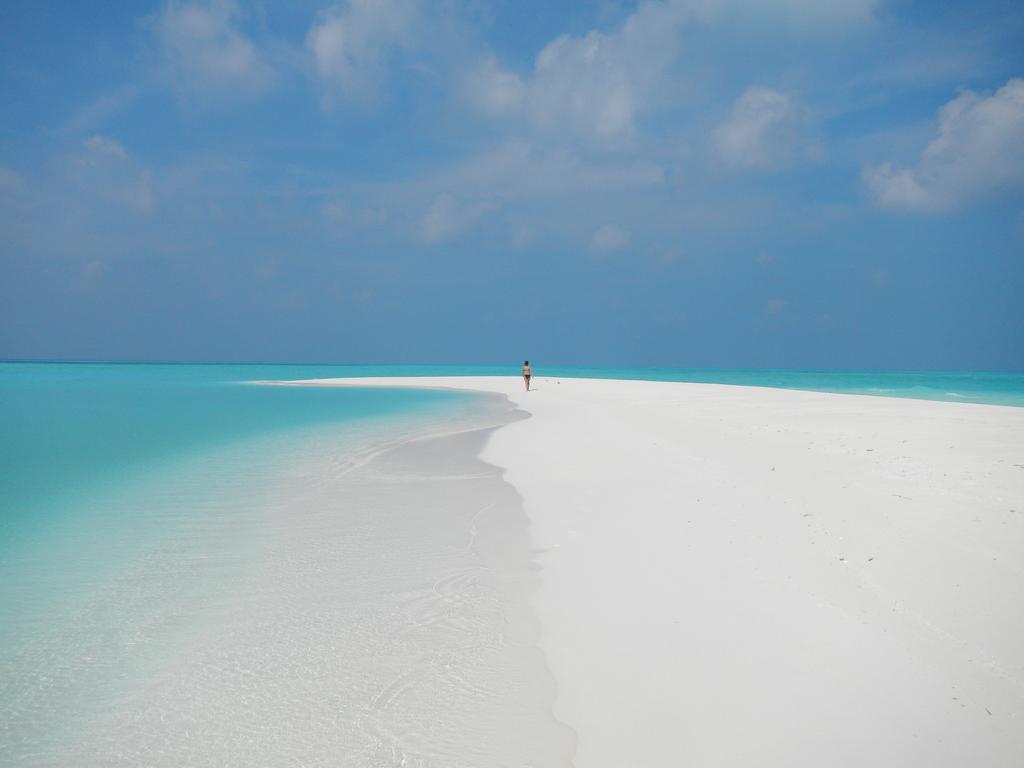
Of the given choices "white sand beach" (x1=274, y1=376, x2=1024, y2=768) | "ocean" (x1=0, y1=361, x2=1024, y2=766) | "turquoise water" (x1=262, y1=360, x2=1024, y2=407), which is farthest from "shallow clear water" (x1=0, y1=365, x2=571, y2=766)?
"turquoise water" (x1=262, y1=360, x2=1024, y2=407)

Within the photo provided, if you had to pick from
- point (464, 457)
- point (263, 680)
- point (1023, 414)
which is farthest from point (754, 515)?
point (1023, 414)

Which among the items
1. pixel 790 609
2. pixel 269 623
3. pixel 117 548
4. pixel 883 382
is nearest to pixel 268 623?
pixel 269 623

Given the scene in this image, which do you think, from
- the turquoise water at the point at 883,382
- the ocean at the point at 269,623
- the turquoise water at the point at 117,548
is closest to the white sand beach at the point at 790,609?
the ocean at the point at 269,623

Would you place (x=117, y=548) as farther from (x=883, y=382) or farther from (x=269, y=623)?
(x=883, y=382)

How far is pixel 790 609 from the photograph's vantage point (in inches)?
178

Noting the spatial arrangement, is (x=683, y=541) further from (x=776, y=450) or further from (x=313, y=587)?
(x=776, y=450)

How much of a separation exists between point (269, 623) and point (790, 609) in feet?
13.6

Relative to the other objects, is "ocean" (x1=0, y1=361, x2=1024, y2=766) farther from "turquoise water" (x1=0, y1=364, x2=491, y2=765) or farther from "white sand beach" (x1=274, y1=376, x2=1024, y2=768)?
"white sand beach" (x1=274, y1=376, x2=1024, y2=768)

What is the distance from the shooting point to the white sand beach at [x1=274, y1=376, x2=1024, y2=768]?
313cm

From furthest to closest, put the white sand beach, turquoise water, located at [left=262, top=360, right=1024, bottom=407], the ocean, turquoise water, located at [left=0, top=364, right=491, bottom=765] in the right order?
turquoise water, located at [left=262, top=360, right=1024, bottom=407]
turquoise water, located at [left=0, top=364, right=491, bottom=765]
the ocean
the white sand beach

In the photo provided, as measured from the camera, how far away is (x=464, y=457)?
13.0 metres

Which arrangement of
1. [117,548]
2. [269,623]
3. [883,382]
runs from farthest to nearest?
[883,382] < [117,548] < [269,623]

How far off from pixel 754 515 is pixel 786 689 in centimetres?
367

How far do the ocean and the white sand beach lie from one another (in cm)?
45
